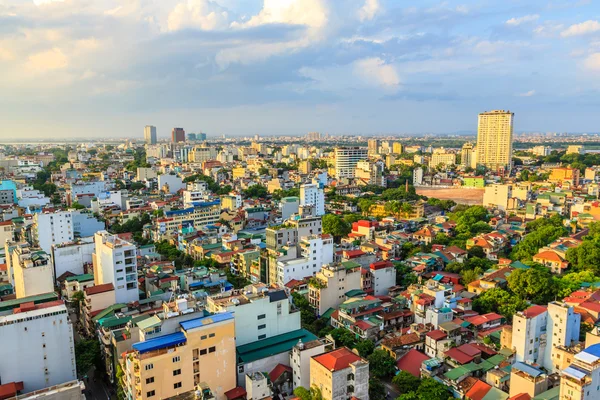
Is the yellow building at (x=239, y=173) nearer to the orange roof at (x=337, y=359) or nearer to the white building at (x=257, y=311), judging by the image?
the white building at (x=257, y=311)

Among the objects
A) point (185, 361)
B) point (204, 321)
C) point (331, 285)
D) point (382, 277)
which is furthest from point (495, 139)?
point (185, 361)

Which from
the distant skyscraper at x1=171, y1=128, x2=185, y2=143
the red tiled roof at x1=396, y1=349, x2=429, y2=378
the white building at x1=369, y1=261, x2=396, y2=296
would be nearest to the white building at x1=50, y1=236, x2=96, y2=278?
the white building at x1=369, y1=261, x2=396, y2=296

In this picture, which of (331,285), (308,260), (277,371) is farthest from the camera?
(308,260)

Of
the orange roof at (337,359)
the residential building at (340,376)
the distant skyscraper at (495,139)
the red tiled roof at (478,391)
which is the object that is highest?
the distant skyscraper at (495,139)

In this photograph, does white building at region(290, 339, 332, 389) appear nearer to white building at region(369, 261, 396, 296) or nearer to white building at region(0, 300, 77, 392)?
white building at region(0, 300, 77, 392)

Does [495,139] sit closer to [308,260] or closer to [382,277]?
[382,277]

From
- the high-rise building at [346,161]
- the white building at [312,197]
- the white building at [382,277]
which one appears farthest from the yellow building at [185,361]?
the high-rise building at [346,161]
